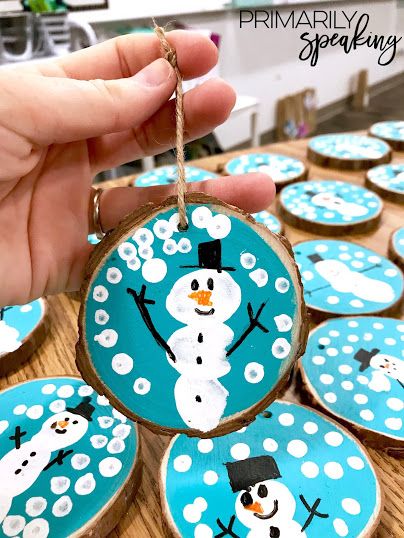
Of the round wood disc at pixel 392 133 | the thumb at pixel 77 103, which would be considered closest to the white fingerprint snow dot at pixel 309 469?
the thumb at pixel 77 103

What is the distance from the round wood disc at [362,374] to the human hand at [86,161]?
0.30 meters

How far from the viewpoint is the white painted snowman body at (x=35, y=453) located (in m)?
0.59

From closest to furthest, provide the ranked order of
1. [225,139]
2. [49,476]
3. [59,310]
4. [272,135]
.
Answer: [49,476]
[59,310]
[225,139]
[272,135]

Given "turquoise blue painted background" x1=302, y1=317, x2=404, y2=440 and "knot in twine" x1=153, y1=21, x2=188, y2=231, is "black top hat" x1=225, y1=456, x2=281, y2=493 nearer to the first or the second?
"turquoise blue painted background" x1=302, y1=317, x2=404, y2=440

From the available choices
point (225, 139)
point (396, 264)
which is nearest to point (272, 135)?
point (225, 139)

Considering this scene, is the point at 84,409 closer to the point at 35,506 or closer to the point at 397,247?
the point at 35,506

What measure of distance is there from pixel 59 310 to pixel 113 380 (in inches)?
18.8

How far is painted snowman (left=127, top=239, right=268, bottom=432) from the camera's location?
51 centimetres

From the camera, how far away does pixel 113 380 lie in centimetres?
53

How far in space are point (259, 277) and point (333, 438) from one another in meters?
0.28

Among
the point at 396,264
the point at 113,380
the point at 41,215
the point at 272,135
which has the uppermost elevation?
the point at 41,215

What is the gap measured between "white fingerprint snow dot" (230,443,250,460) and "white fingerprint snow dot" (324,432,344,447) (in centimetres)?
11

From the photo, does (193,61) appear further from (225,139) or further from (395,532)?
(225,139)

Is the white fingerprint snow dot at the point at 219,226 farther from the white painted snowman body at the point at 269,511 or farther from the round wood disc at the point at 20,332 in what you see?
the round wood disc at the point at 20,332
